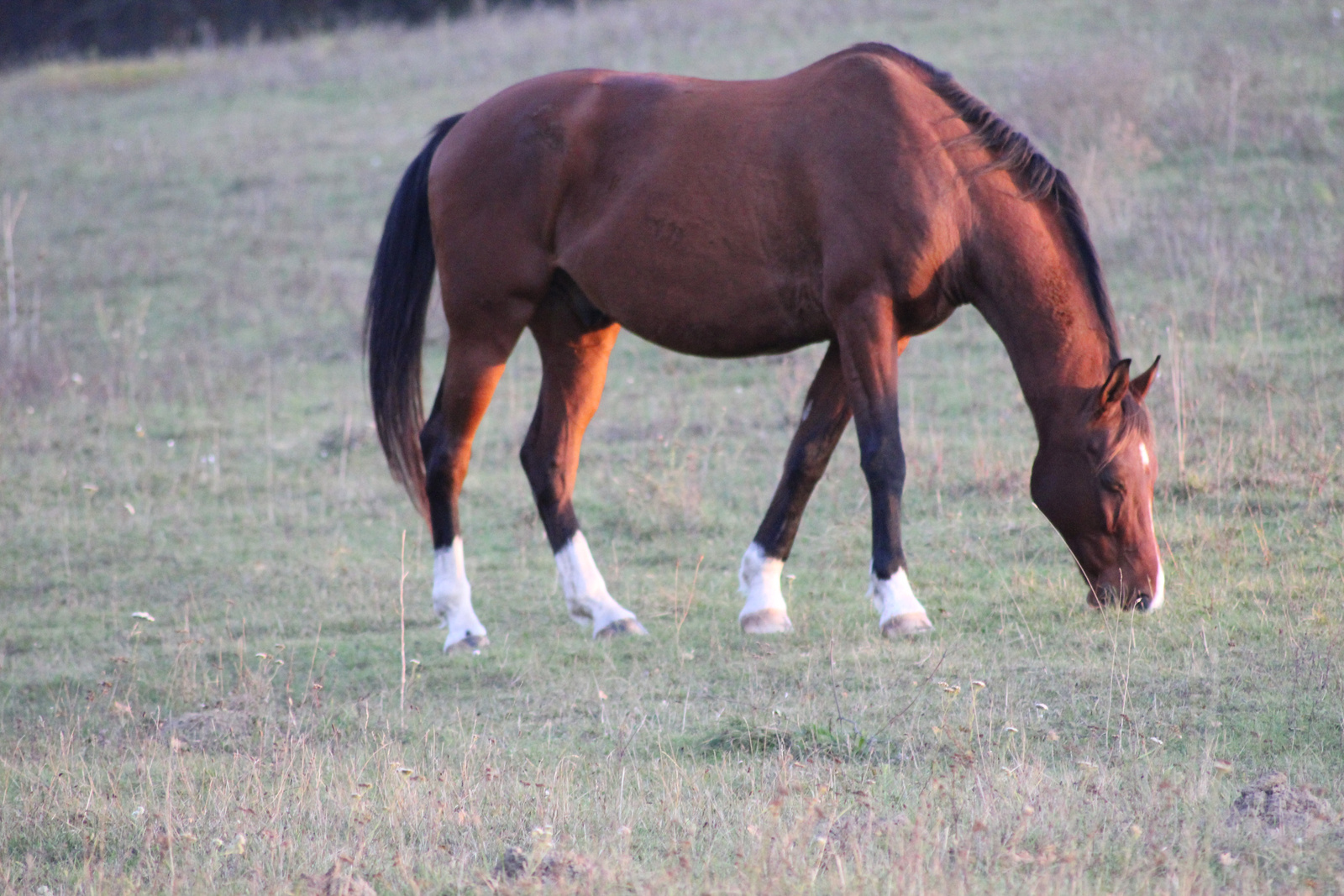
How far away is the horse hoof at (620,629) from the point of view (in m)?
5.36

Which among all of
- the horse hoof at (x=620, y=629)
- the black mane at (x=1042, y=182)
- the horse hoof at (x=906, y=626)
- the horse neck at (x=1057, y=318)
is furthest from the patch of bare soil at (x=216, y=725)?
the black mane at (x=1042, y=182)

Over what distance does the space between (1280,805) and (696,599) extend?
3.07 metres

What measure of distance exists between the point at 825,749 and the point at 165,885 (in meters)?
1.79

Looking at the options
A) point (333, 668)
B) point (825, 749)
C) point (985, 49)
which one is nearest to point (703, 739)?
point (825, 749)

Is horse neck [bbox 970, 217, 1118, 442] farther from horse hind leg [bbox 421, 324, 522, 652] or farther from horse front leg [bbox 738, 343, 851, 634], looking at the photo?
horse hind leg [bbox 421, 324, 522, 652]

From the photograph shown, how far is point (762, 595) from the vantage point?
17.2 feet

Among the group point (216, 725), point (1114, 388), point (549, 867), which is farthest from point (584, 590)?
point (549, 867)

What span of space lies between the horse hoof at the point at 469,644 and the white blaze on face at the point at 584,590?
15.8 inches

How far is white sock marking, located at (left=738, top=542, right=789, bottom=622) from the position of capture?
523 cm

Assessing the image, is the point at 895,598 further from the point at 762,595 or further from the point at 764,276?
the point at 764,276

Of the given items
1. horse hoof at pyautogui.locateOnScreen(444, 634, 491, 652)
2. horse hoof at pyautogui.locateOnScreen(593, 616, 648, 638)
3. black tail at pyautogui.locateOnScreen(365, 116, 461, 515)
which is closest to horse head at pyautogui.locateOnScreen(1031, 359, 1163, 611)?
horse hoof at pyautogui.locateOnScreen(593, 616, 648, 638)

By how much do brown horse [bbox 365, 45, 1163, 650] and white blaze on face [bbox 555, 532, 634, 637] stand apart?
0.03 feet

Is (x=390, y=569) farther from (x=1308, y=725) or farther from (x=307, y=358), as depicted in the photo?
(x=307, y=358)

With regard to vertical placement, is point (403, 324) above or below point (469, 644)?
above
